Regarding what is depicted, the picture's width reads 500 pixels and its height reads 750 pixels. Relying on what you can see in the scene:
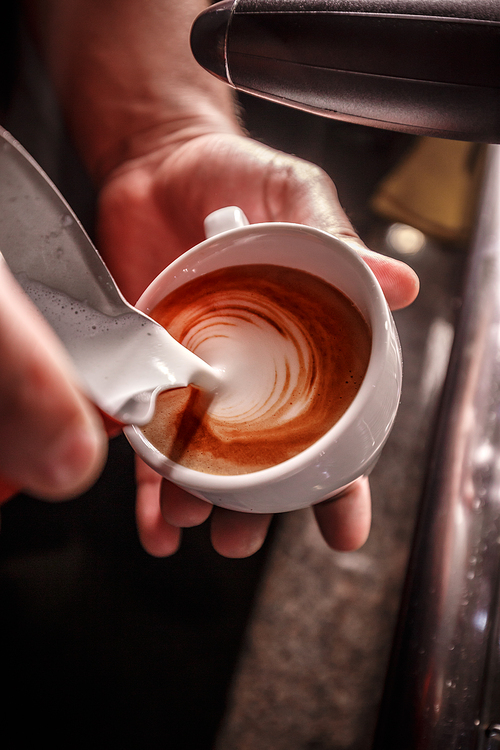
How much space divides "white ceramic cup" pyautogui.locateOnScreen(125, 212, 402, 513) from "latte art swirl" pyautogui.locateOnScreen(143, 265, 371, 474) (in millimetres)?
21

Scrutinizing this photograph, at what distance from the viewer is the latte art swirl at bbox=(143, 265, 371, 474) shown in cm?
47

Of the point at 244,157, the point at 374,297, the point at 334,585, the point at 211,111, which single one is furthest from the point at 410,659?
the point at 211,111

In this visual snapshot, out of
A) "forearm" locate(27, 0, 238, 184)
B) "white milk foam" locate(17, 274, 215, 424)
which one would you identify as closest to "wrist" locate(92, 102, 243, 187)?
"forearm" locate(27, 0, 238, 184)

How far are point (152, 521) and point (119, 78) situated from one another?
89cm

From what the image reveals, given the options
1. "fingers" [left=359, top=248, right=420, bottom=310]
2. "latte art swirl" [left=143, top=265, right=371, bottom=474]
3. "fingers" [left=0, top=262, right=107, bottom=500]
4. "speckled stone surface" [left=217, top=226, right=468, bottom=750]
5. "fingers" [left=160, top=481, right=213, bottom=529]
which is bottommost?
"speckled stone surface" [left=217, top=226, right=468, bottom=750]

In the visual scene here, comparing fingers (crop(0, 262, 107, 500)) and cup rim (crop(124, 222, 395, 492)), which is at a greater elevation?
fingers (crop(0, 262, 107, 500))

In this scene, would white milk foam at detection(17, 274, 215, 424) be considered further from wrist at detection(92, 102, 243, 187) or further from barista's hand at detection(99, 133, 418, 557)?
wrist at detection(92, 102, 243, 187)

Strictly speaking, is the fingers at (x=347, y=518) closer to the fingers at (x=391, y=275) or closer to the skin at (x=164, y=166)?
the skin at (x=164, y=166)

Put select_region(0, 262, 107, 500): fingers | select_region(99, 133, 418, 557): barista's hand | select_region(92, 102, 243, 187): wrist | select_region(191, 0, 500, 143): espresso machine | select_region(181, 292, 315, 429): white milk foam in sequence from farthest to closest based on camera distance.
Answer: select_region(92, 102, 243, 187): wrist
select_region(99, 133, 418, 557): barista's hand
select_region(181, 292, 315, 429): white milk foam
select_region(191, 0, 500, 143): espresso machine
select_region(0, 262, 107, 500): fingers

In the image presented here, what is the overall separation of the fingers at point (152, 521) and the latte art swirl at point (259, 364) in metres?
0.21

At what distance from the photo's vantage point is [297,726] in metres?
0.67

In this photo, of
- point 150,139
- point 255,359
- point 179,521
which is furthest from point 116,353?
point 150,139

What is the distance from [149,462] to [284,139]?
0.56 m

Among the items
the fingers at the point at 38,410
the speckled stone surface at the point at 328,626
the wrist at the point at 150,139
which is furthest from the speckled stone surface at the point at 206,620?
the fingers at the point at 38,410
